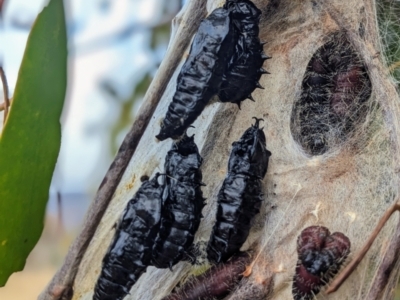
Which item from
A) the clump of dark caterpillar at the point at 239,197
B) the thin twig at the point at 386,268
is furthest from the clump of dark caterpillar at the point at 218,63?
the thin twig at the point at 386,268

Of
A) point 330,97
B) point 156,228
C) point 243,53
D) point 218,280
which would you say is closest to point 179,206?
point 156,228

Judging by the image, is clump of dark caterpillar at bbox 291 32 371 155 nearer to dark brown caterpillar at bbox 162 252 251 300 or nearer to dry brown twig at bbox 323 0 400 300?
dry brown twig at bbox 323 0 400 300

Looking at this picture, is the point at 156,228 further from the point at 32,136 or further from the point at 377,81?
the point at 377,81

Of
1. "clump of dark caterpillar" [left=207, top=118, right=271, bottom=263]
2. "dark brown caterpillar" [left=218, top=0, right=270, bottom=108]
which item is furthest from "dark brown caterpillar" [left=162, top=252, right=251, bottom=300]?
"dark brown caterpillar" [left=218, top=0, right=270, bottom=108]

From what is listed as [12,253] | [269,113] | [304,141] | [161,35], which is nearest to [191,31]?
[269,113]

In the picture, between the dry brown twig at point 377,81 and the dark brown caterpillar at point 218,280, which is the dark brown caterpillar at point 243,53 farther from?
the dark brown caterpillar at point 218,280

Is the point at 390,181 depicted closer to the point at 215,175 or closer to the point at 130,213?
the point at 215,175
